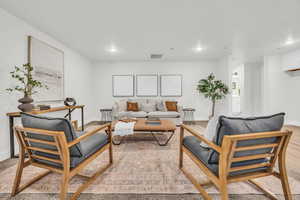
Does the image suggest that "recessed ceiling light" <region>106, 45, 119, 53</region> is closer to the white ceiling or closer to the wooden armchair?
the white ceiling

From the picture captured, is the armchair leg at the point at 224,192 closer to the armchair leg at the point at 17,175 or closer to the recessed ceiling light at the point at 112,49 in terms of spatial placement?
the armchair leg at the point at 17,175

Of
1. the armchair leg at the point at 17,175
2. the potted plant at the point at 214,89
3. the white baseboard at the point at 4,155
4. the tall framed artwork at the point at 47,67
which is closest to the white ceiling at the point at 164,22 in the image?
the tall framed artwork at the point at 47,67

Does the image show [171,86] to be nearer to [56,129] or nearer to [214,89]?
[214,89]

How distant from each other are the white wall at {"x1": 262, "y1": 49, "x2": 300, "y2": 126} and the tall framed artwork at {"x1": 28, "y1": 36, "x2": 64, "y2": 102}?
6.55 metres

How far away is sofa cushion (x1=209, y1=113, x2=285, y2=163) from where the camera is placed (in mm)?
1063

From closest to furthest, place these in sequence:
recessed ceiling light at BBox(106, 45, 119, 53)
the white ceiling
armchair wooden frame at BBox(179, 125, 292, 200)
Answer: armchair wooden frame at BBox(179, 125, 292, 200)
the white ceiling
recessed ceiling light at BBox(106, 45, 119, 53)

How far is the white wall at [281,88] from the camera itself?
438 centimetres

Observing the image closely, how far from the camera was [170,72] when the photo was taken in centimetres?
541

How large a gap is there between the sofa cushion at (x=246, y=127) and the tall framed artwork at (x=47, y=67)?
3401 millimetres

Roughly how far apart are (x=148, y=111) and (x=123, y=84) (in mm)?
1589

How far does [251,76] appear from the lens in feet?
19.1

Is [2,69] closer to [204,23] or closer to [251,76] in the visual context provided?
[204,23]

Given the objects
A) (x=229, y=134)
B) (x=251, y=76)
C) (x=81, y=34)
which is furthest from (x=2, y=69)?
(x=251, y=76)

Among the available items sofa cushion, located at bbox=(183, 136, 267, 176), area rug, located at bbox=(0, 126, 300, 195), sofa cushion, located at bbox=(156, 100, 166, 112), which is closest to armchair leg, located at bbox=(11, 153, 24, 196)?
area rug, located at bbox=(0, 126, 300, 195)
